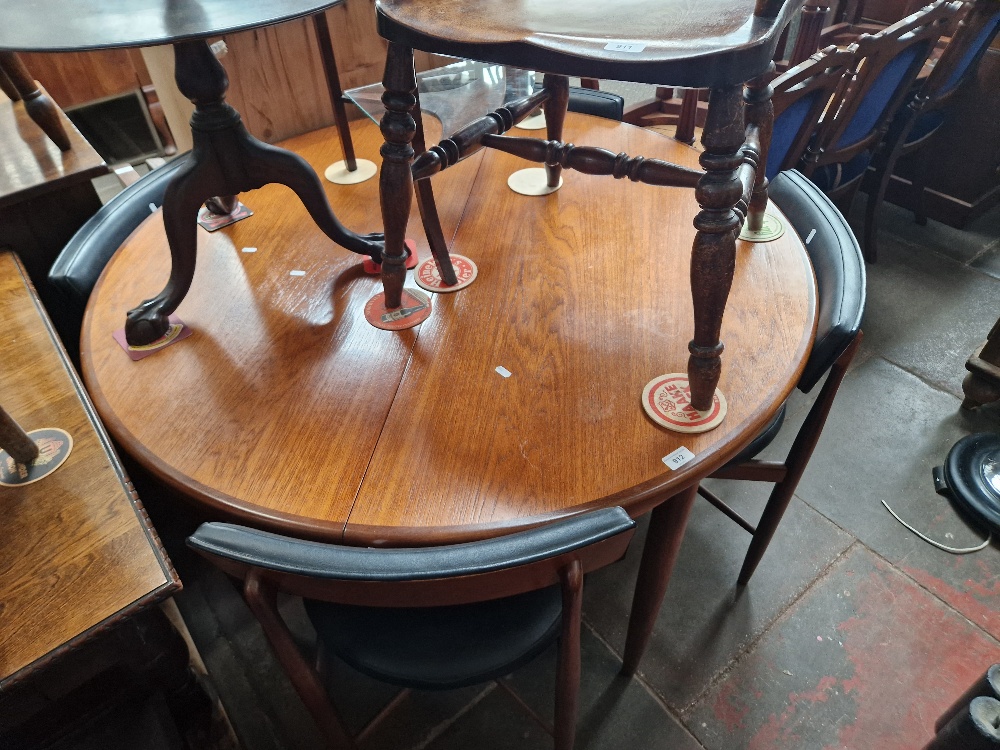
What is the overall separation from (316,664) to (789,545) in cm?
130

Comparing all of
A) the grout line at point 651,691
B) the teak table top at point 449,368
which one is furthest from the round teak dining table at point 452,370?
the grout line at point 651,691

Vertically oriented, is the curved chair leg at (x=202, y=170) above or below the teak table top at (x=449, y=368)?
above

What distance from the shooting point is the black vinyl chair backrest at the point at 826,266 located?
41.5 inches

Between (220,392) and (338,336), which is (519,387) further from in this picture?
(220,392)

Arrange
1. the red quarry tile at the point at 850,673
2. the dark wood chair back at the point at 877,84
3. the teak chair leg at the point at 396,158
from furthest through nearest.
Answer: the dark wood chair back at the point at 877,84 < the red quarry tile at the point at 850,673 < the teak chair leg at the point at 396,158

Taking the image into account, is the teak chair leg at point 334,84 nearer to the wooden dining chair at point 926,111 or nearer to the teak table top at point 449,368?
the teak table top at point 449,368

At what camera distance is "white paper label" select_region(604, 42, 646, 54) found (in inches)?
31.6

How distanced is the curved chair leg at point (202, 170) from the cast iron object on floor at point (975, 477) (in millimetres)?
2002

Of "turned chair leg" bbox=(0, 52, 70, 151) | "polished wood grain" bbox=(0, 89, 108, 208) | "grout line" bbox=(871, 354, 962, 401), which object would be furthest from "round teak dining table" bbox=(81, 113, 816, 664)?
"grout line" bbox=(871, 354, 962, 401)

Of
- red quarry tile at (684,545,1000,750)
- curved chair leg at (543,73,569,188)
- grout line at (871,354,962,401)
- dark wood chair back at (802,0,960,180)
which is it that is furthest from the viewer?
grout line at (871,354,962,401)

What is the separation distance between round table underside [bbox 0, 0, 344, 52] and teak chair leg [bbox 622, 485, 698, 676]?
3.12 feet

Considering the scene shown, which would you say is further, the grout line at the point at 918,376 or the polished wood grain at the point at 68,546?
the grout line at the point at 918,376

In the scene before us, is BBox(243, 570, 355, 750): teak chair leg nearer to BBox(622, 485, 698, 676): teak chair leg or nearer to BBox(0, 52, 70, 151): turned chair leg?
BBox(622, 485, 698, 676): teak chair leg

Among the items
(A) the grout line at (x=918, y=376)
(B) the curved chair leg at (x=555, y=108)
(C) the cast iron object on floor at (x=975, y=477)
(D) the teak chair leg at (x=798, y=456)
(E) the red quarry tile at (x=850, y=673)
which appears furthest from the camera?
(A) the grout line at (x=918, y=376)
